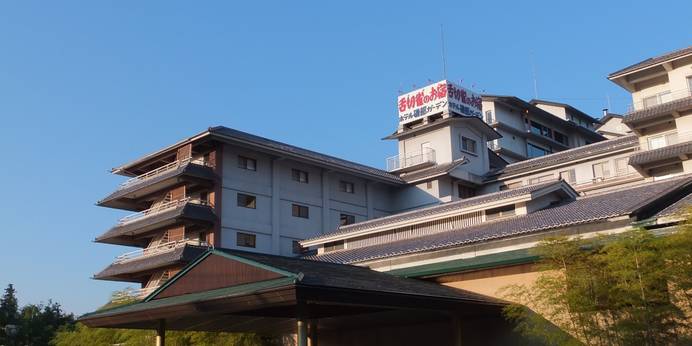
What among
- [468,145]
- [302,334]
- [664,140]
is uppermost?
[468,145]

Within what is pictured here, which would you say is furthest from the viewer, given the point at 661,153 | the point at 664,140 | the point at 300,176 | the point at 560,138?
the point at 560,138

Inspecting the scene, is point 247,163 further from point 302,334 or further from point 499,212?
point 302,334

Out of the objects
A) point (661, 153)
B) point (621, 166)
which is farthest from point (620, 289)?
point (621, 166)


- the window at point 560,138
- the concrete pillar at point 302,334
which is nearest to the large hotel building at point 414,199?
the concrete pillar at point 302,334

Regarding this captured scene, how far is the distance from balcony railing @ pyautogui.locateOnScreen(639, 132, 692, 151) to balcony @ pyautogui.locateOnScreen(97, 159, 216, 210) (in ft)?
85.7

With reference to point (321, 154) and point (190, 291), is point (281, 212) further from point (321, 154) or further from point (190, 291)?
point (190, 291)

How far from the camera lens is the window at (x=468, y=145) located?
53.2 metres

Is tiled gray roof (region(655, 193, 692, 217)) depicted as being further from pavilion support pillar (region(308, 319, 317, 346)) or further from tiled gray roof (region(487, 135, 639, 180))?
tiled gray roof (region(487, 135, 639, 180))

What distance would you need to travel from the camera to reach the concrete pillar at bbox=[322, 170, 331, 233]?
156 ft

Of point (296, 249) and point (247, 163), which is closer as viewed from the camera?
point (247, 163)

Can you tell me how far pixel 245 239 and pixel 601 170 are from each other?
23859mm

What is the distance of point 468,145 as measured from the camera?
5375 centimetres

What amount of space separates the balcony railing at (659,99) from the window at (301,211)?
823 inches

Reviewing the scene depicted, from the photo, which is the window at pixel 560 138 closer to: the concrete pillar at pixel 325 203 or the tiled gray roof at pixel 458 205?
the concrete pillar at pixel 325 203
